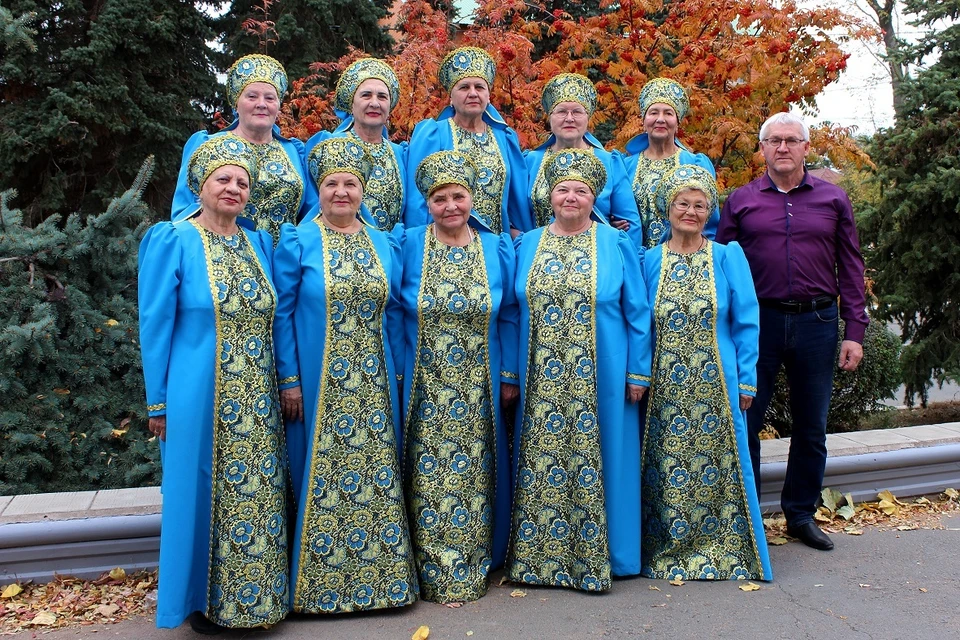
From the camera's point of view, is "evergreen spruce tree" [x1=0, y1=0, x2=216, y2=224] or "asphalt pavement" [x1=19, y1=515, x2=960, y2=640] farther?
"evergreen spruce tree" [x1=0, y1=0, x2=216, y2=224]

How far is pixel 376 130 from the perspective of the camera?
4.94 m

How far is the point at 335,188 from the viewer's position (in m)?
4.12

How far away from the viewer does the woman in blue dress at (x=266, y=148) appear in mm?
4574

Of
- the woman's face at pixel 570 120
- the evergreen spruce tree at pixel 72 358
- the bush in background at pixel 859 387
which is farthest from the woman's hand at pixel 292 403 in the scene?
the bush in background at pixel 859 387

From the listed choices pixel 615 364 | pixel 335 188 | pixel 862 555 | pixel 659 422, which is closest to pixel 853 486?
pixel 862 555

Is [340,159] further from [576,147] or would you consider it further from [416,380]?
[576,147]

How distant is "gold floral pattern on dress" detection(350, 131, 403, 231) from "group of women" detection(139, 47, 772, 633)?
0.05 feet

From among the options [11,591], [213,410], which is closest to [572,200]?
[213,410]

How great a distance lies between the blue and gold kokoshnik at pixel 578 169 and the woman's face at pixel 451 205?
0.51 meters

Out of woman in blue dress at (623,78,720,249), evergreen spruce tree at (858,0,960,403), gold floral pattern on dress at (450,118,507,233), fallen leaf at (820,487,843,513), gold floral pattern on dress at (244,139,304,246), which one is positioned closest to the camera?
gold floral pattern on dress at (244,139,304,246)

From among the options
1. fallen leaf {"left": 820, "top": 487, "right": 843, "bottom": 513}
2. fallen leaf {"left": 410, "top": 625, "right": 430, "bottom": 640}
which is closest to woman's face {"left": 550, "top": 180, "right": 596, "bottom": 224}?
fallen leaf {"left": 410, "top": 625, "right": 430, "bottom": 640}

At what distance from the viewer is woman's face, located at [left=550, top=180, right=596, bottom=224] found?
173 inches

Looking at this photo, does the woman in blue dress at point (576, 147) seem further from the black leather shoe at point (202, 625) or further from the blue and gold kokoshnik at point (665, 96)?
the black leather shoe at point (202, 625)

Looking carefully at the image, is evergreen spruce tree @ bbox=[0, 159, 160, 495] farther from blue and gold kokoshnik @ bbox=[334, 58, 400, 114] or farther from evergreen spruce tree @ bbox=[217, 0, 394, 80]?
evergreen spruce tree @ bbox=[217, 0, 394, 80]
